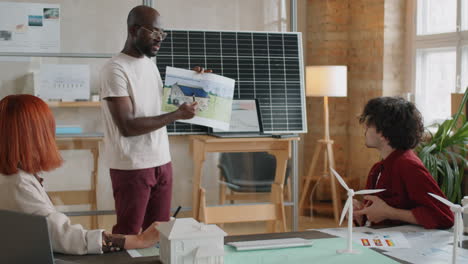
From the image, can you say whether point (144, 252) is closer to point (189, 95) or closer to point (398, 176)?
point (398, 176)

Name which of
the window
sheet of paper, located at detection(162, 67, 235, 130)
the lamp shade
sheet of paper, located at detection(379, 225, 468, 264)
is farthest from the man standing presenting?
the window

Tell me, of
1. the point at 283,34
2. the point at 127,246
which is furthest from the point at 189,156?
the point at 127,246

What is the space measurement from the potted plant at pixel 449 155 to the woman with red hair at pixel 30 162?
9.88 feet

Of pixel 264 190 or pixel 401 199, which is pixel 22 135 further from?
pixel 264 190

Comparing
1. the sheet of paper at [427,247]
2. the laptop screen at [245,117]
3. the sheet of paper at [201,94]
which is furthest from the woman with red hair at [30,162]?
the laptop screen at [245,117]

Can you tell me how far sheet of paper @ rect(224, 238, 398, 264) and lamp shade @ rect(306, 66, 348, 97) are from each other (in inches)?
138

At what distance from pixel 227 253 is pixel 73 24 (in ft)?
8.55

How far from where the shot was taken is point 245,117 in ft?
13.9

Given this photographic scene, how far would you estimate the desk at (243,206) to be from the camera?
4.18 m

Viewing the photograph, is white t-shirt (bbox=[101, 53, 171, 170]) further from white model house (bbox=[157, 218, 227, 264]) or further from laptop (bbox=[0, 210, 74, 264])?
laptop (bbox=[0, 210, 74, 264])

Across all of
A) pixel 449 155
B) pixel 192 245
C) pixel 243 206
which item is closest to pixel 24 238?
pixel 192 245

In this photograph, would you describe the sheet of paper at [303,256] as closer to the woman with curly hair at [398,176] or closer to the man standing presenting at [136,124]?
the woman with curly hair at [398,176]

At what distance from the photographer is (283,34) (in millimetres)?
4383

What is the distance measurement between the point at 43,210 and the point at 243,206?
267cm
